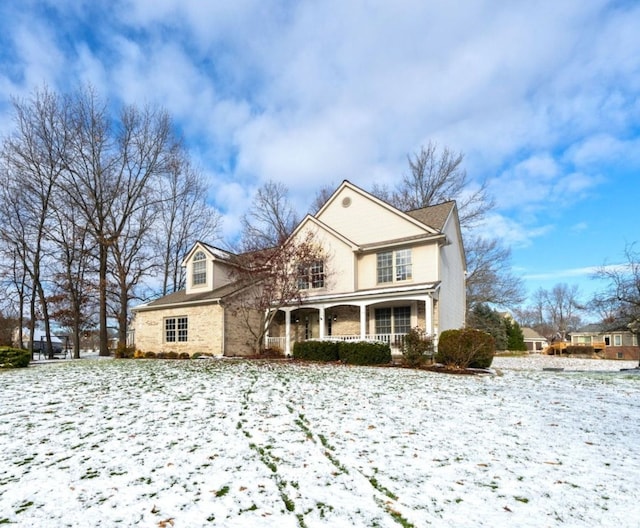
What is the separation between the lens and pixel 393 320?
17.0 metres

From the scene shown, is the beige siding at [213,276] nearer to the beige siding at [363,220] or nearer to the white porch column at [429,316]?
the beige siding at [363,220]

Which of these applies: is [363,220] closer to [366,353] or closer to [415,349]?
[366,353]

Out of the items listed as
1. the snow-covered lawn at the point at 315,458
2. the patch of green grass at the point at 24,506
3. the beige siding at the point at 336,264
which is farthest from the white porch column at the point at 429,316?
the patch of green grass at the point at 24,506

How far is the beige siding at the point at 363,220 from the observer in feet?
57.7

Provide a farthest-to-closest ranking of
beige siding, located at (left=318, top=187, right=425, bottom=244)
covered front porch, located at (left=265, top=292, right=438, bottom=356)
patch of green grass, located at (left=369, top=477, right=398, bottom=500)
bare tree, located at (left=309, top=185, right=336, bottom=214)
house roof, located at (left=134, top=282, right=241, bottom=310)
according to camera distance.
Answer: bare tree, located at (left=309, top=185, right=336, bottom=214) → house roof, located at (left=134, top=282, right=241, bottom=310) → beige siding, located at (left=318, top=187, right=425, bottom=244) → covered front porch, located at (left=265, top=292, right=438, bottom=356) → patch of green grass, located at (left=369, top=477, right=398, bottom=500)

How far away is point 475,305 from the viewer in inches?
1262

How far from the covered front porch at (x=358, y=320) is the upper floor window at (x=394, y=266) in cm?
114

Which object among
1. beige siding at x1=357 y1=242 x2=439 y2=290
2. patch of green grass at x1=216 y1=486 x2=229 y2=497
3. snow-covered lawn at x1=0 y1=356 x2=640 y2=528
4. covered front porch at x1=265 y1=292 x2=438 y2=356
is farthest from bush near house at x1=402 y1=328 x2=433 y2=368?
patch of green grass at x1=216 y1=486 x2=229 y2=497

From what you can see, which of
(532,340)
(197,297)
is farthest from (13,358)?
(532,340)

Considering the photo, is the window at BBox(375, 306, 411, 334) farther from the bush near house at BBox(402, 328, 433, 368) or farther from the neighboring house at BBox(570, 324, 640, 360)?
the neighboring house at BBox(570, 324, 640, 360)

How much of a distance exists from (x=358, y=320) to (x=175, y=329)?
31.8 feet

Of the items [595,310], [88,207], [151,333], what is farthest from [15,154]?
[595,310]

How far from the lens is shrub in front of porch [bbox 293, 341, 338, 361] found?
14.6m

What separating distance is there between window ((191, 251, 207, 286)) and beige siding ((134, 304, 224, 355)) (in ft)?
6.61
